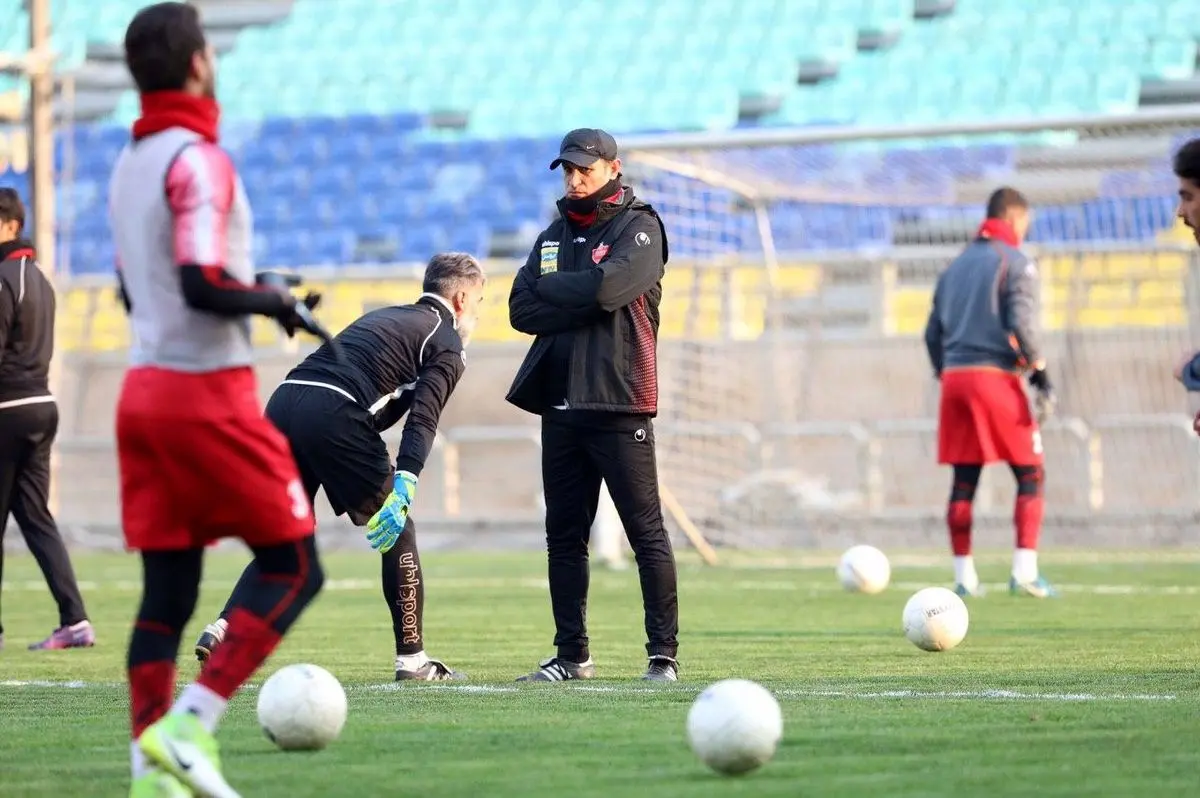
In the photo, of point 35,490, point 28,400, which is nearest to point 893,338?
point 35,490

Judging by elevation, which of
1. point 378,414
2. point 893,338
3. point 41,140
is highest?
point 41,140

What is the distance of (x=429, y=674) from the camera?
26.6ft

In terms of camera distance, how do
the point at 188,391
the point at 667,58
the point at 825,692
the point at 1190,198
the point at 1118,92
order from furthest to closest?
the point at 667,58, the point at 1118,92, the point at 825,692, the point at 1190,198, the point at 188,391

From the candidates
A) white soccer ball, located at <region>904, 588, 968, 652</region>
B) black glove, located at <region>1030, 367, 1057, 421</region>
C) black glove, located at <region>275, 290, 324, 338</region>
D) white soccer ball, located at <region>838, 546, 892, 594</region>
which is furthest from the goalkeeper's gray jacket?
black glove, located at <region>275, 290, 324, 338</region>

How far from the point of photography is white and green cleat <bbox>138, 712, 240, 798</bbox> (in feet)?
15.1

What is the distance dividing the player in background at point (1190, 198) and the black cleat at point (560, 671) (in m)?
2.77

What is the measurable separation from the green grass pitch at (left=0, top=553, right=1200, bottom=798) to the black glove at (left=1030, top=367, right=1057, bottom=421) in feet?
4.17

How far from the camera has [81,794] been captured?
499 cm

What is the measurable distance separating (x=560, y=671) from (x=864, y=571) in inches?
203

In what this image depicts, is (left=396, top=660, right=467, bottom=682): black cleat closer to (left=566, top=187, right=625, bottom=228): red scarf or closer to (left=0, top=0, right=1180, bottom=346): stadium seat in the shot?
(left=566, top=187, right=625, bottom=228): red scarf

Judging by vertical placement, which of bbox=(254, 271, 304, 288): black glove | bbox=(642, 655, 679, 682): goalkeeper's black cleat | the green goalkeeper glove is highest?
bbox=(254, 271, 304, 288): black glove

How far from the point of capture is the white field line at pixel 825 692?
22.4ft

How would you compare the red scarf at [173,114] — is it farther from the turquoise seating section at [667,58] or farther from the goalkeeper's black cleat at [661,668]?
the turquoise seating section at [667,58]

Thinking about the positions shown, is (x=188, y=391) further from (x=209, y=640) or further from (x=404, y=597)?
(x=209, y=640)
